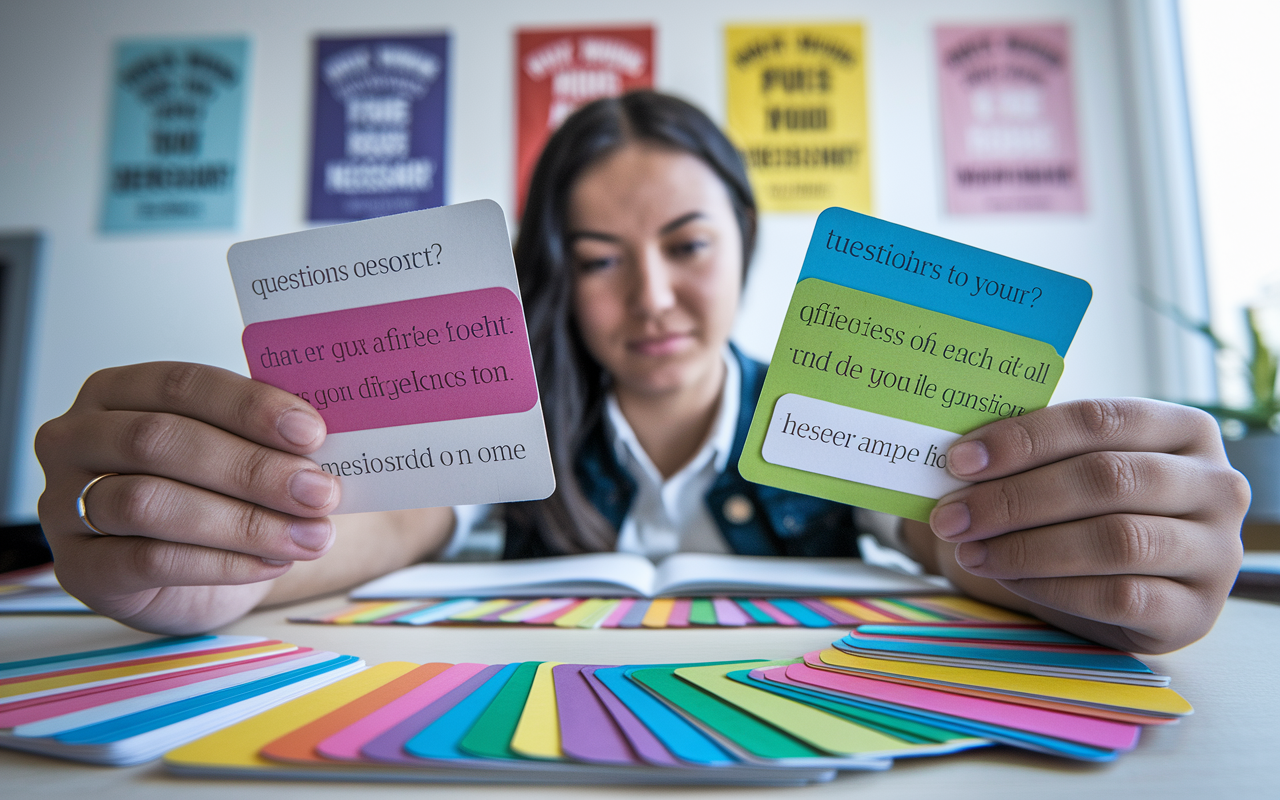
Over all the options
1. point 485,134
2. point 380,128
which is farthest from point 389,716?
point 380,128

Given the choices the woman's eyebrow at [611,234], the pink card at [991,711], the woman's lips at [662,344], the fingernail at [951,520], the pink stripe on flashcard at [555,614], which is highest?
the woman's eyebrow at [611,234]

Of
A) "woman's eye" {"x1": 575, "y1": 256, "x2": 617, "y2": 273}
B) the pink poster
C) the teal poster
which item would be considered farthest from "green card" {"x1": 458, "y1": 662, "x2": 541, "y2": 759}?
the teal poster

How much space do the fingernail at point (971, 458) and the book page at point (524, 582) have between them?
1.14ft

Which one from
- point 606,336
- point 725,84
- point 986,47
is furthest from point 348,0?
point 986,47

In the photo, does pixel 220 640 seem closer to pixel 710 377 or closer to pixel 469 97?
pixel 710 377

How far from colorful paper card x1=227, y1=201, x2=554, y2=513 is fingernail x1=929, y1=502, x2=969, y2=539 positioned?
11.7 inches

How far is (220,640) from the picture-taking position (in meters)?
0.52

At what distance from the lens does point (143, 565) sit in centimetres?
47

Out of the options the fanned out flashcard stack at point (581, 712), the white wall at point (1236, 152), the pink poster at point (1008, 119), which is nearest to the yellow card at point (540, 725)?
the fanned out flashcard stack at point (581, 712)

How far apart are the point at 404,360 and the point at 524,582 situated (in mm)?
311

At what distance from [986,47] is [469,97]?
200 cm

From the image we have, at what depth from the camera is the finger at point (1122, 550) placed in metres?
0.44

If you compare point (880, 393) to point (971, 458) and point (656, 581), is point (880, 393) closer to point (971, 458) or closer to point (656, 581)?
point (971, 458)

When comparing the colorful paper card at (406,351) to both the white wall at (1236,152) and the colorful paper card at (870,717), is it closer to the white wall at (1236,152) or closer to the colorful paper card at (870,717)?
the colorful paper card at (870,717)
